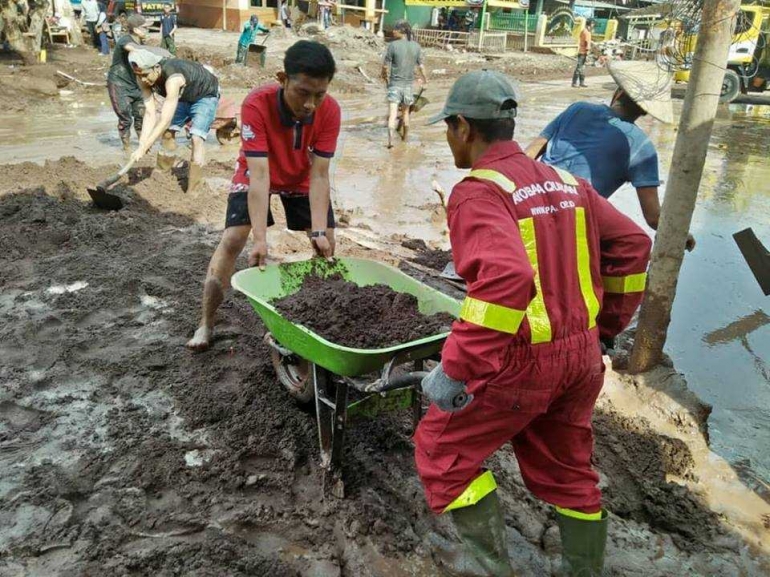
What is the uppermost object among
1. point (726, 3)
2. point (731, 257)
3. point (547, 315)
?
point (726, 3)

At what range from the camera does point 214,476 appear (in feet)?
9.28

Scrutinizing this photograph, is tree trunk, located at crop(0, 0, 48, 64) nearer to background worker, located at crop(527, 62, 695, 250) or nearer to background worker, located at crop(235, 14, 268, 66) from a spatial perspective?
background worker, located at crop(235, 14, 268, 66)

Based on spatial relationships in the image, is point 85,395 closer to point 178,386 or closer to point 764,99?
point 178,386

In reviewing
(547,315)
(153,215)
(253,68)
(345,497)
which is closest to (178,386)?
(345,497)

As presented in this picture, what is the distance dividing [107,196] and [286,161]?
3.20 meters

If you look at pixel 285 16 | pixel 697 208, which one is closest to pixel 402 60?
pixel 697 208

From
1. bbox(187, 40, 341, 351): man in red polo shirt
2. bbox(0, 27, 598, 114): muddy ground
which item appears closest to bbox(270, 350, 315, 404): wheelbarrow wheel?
bbox(187, 40, 341, 351): man in red polo shirt

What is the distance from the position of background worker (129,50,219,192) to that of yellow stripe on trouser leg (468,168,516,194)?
16.5ft

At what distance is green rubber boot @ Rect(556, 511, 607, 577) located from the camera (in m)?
2.15

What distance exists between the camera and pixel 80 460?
2.88 metres

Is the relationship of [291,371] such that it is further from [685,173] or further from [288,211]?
[685,173]

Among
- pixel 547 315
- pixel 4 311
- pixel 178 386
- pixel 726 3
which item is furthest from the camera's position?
pixel 4 311

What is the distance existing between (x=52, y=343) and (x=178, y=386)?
1.01m

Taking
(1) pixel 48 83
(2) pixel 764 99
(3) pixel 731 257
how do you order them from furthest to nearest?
(2) pixel 764 99
(1) pixel 48 83
(3) pixel 731 257
